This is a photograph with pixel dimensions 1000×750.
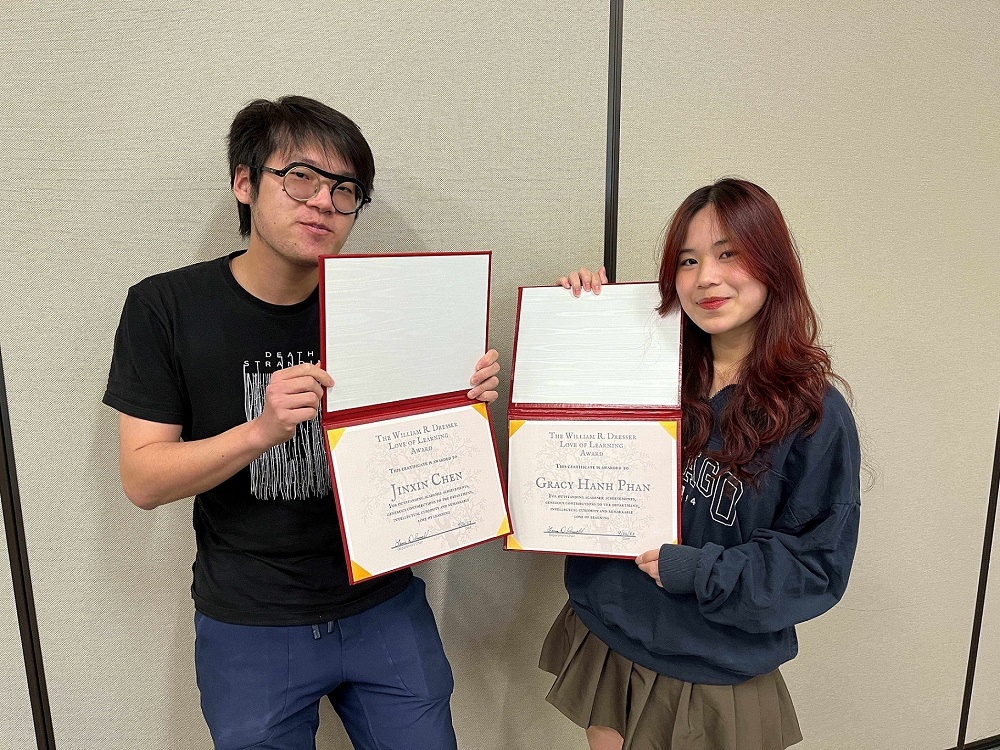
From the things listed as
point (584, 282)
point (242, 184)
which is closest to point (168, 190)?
point (242, 184)

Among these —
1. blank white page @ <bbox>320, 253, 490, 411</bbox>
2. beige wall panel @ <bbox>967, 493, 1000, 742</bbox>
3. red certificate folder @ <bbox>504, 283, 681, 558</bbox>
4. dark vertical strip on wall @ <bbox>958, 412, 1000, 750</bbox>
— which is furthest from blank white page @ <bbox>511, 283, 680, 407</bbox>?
beige wall panel @ <bbox>967, 493, 1000, 742</bbox>

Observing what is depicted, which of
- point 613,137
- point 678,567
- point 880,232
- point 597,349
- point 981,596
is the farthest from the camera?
point 981,596

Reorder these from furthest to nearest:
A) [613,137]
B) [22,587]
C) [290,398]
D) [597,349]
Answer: [613,137] → [22,587] → [597,349] → [290,398]

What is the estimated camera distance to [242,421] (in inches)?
41.5

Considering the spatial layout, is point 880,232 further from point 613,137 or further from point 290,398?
point 290,398

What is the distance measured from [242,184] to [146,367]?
31cm

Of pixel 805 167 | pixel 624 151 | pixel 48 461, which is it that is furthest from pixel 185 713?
pixel 805 167

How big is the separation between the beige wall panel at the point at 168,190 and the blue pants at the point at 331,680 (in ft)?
1.00

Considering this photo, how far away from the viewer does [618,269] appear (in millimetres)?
1476

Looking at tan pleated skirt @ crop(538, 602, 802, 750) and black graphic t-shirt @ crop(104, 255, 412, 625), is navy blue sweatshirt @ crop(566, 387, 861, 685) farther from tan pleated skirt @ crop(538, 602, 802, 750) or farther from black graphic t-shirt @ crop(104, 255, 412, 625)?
black graphic t-shirt @ crop(104, 255, 412, 625)

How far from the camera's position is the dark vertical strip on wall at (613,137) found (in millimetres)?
1367

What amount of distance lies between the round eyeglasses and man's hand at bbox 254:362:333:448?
262mm

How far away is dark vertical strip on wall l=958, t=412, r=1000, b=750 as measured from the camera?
1847mm

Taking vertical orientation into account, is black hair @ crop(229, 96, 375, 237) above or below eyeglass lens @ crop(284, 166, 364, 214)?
above
